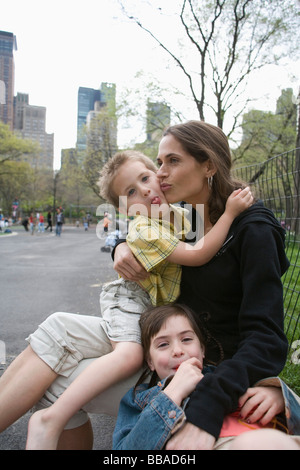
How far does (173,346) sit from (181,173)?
0.92 m

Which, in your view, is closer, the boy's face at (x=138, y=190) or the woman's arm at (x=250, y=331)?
the woman's arm at (x=250, y=331)

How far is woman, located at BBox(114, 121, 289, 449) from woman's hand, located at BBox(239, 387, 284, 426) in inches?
1.7

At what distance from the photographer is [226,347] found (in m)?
1.70

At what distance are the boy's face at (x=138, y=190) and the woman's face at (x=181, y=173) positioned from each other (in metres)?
0.17

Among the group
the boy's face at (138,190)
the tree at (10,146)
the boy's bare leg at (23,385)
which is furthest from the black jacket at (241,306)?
the tree at (10,146)

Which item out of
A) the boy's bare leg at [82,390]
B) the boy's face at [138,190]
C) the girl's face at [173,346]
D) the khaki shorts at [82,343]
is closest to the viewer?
the boy's bare leg at [82,390]

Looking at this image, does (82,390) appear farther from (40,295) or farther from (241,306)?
(40,295)

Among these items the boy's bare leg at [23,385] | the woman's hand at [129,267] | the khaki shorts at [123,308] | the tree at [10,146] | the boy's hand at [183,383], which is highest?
the tree at [10,146]

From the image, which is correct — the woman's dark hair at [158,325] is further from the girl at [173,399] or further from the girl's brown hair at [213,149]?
the girl's brown hair at [213,149]

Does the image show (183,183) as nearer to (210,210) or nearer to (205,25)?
(210,210)

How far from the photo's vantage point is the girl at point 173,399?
1.17 metres

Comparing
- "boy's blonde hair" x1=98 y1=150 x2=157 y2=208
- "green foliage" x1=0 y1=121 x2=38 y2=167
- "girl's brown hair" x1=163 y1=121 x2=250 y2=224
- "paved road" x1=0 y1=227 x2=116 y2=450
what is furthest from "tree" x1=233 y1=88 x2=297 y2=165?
"green foliage" x1=0 y1=121 x2=38 y2=167

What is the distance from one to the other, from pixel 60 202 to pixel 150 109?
4210 centimetres

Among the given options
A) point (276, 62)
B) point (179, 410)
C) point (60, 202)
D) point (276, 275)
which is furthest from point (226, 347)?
point (60, 202)
